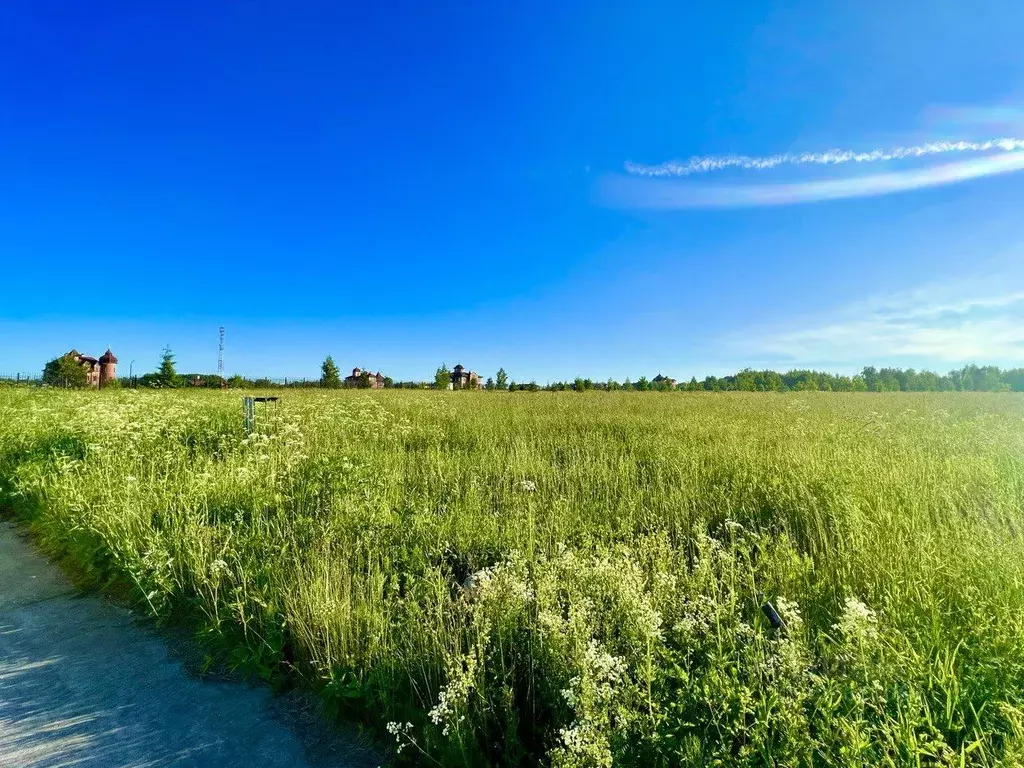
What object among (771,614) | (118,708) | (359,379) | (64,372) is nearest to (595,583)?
(771,614)

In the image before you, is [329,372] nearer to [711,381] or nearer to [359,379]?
[359,379]

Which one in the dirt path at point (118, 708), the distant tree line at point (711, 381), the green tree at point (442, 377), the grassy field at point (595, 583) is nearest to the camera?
the grassy field at point (595, 583)

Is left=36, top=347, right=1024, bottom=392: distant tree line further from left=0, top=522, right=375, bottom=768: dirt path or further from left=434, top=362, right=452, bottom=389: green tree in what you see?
left=0, top=522, right=375, bottom=768: dirt path

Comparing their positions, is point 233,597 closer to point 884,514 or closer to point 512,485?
point 512,485

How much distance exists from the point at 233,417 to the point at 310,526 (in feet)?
24.5

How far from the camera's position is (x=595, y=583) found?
8.82 ft

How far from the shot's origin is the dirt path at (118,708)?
2137mm

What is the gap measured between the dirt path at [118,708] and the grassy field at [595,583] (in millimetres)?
232

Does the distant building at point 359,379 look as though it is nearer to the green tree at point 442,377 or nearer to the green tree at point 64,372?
the green tree at point 442,377

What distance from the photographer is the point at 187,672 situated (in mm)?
2742

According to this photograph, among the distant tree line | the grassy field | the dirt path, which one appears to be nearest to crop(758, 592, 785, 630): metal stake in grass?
the grassy field

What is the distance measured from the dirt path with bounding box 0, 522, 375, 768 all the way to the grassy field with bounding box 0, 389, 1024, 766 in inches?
9.1

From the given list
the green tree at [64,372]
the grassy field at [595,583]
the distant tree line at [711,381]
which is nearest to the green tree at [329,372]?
the distant tree line at [711,381]

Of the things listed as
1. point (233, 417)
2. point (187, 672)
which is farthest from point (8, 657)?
point (233, 417)
